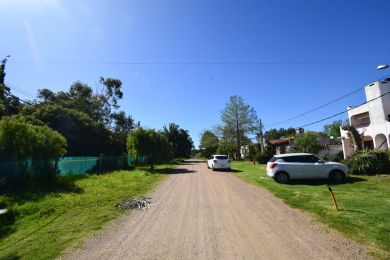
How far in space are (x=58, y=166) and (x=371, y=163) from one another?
750 inches

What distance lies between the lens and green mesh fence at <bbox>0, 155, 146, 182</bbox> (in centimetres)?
1503

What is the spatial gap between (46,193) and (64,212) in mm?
4605

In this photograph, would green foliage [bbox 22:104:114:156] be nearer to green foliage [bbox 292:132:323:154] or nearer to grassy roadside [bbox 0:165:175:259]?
grassy roadside [bbox 0:165:175:259]

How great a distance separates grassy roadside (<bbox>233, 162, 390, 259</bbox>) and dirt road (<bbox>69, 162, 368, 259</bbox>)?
1.34 feet

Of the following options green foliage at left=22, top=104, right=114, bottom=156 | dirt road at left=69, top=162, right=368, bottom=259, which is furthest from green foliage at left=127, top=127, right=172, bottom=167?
dirt road at left=69, top=162, right=368, bottom=259

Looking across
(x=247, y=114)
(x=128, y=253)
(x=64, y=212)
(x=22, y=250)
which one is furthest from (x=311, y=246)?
(x=247, y=114)

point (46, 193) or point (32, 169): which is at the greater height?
point (32, 169)

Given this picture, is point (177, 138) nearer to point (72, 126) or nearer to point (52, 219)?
point (72, 126)

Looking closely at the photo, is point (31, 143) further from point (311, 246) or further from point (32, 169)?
point (311, 246)

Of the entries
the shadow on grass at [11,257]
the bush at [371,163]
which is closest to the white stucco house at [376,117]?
the bush at [371,163]

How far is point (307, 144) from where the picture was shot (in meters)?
36.0

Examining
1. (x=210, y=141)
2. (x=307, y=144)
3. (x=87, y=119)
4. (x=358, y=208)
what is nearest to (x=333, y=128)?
(x=210, y=141)

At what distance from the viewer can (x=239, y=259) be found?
514 cm

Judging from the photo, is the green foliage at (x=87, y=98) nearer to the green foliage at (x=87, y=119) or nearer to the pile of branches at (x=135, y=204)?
the green foliage at (x=87, y=119)
